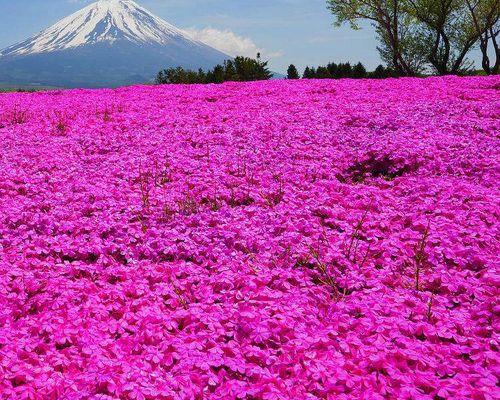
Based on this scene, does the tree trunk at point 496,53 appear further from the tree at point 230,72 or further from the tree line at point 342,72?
the tree at point 230,72

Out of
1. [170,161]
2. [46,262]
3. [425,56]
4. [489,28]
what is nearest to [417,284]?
[46,262]

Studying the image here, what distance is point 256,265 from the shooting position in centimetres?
767

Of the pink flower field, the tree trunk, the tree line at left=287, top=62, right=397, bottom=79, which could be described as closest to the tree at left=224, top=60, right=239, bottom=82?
the tree line at left=287, top=62, right=397, bottom=79

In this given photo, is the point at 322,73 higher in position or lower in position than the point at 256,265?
higher

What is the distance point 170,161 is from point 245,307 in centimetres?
814

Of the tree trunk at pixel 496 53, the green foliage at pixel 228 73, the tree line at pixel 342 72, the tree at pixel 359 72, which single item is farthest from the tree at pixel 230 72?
the tree trunk at pixel 496 53

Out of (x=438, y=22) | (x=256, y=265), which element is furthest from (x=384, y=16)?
(x=256, y=265)

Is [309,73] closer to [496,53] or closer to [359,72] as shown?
[359,72]

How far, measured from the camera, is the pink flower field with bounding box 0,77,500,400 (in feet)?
17.1

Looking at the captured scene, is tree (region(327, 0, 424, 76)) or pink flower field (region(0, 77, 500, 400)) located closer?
pink flower field (region(0, 77, 500, 400))

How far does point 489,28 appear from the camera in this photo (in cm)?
4825

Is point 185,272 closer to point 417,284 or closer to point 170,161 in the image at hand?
point 417,284

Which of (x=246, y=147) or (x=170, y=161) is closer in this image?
(x=170, y=161)

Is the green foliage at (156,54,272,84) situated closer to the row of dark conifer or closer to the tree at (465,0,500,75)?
the row of dark conifer
